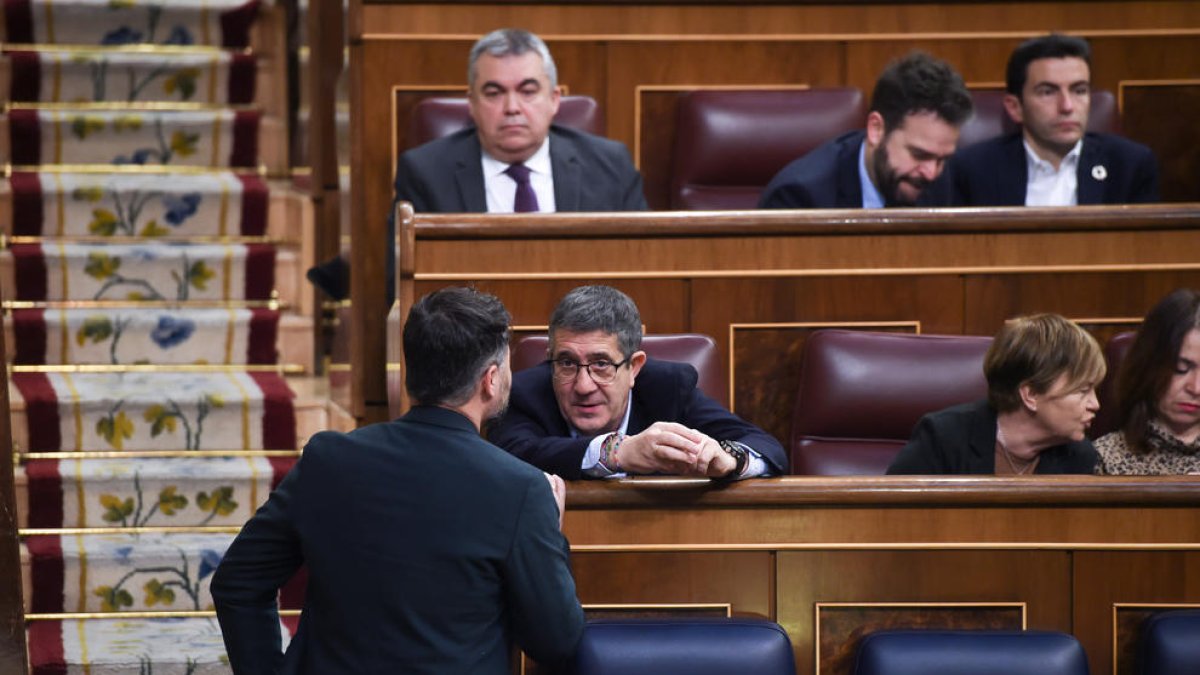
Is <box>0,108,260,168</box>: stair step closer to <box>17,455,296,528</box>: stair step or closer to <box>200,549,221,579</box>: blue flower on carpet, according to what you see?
<box>17,455,296,528</box>: stair step

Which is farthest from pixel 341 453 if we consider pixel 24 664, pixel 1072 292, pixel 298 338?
pixel 298 338

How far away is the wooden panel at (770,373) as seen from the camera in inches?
72.9

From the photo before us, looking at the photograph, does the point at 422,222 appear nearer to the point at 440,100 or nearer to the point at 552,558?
the point at 440,100

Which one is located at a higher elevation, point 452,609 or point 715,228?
point 715,228

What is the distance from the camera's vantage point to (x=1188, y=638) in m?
1.32

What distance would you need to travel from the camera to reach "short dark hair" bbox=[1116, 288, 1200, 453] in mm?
1653

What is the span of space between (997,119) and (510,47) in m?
0.69

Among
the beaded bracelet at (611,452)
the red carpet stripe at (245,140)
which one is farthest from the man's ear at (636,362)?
the red carpet stripe at (245,140)

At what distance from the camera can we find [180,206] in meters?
2.50

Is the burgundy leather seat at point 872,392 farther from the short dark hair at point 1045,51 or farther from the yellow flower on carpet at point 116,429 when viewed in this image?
the yellow flower on carpet at point 116,429

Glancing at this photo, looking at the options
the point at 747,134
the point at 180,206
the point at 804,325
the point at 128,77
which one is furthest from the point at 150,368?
the point at 804,325

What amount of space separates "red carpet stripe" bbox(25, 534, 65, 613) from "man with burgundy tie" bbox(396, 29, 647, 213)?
0.55 meters

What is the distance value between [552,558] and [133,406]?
112 cm

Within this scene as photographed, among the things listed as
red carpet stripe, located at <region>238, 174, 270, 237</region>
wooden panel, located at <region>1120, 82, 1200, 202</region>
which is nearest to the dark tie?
red carpet stripe, located at <region>238, 174, 270, 237</region>
